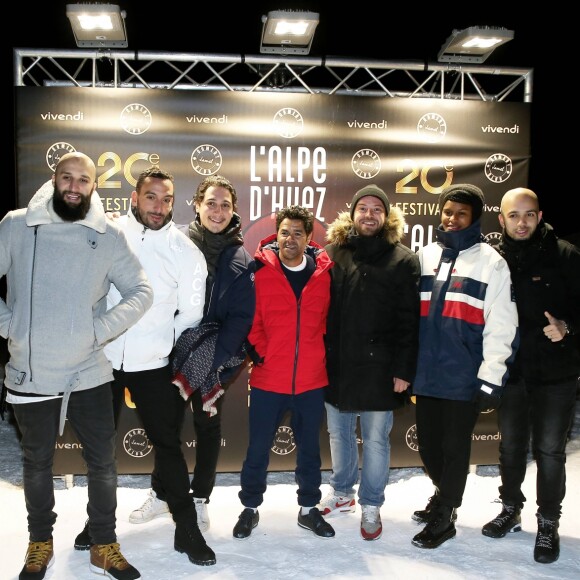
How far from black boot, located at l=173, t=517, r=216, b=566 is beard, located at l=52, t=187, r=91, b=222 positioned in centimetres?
151

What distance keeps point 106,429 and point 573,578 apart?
88.0 inches

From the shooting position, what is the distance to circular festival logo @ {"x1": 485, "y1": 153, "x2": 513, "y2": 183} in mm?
4309

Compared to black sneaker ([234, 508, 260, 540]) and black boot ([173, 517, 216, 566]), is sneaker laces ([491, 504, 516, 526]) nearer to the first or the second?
black sneaker ([234, 508, 260, 540])

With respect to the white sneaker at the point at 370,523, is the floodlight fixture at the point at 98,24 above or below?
above

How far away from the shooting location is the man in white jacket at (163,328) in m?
2.86

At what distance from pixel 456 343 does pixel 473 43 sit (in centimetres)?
213

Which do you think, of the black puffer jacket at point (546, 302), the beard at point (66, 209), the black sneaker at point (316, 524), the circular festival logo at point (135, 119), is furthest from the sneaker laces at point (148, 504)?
the circular festival logo at point (135, 119)

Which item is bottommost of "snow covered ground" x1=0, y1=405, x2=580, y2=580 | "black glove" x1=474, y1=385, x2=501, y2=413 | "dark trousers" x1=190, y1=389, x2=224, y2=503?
"snow covered ground" x1=0, y1=405, x2=580, y2=580

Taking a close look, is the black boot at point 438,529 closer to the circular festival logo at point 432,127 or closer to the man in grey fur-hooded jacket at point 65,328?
the man in grey fur-hooded jacket at point 65,328

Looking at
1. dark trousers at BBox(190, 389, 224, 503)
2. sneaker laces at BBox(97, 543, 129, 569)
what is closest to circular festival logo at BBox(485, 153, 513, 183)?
dark trousers at BBox(190, 389, 224, 503)

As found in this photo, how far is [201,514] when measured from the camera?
327 cm

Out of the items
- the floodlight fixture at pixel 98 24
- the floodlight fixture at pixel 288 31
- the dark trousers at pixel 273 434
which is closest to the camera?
the dark trousers at pixel 273 434

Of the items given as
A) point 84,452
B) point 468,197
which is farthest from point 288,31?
point 84,452

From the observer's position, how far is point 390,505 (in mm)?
3691
